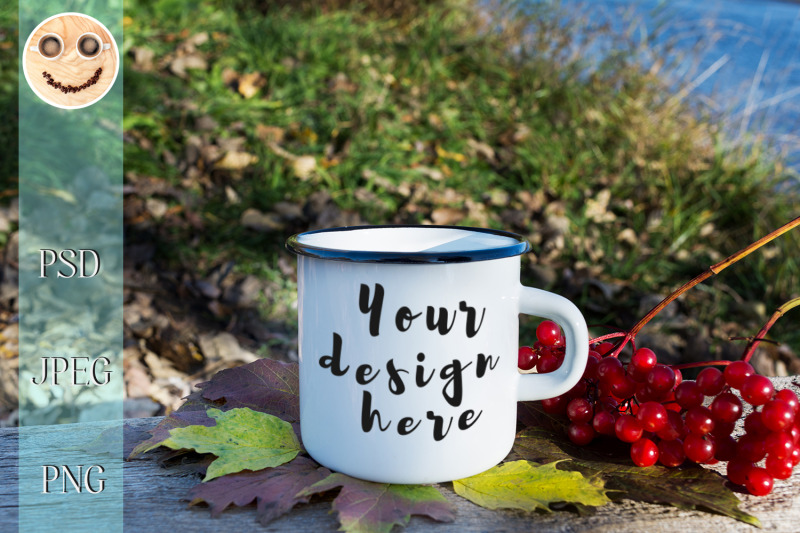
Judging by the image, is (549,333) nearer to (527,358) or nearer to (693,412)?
(527,358)

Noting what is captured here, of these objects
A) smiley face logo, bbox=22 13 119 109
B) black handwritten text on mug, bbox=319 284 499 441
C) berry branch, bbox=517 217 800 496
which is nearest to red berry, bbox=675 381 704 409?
berry branch, bbox=517 217 800 496

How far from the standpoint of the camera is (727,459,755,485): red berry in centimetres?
78

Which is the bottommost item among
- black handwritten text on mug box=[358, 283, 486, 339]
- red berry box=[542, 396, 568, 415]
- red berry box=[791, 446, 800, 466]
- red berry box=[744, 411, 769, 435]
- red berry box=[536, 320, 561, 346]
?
red berry box=[542, 396, 568, 415]

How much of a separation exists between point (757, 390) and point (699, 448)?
9 centimetres

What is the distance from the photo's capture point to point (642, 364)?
0.82 metres

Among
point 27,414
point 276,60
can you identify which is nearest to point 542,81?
point 276,60

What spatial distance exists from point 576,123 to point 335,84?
121 cm

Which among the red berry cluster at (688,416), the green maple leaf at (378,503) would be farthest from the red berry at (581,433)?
the green maple leaf at (378,503)

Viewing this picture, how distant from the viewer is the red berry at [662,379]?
80cm

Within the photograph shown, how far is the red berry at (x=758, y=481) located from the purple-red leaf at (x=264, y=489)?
0.47 m

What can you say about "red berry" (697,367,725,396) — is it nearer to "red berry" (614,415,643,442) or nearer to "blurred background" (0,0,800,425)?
"red berry" (614,415,643,442)

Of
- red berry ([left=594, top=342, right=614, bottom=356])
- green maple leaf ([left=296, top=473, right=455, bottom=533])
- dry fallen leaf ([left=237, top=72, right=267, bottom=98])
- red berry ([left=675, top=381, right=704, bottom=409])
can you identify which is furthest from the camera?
dry fallen leaf ([left=237, top=72, right=267, bottom=98])

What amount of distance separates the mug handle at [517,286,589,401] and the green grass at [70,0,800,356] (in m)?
1.80

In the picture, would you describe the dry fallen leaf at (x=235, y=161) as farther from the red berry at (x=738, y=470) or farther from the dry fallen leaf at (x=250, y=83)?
the red berry at (x=738, y=470)
